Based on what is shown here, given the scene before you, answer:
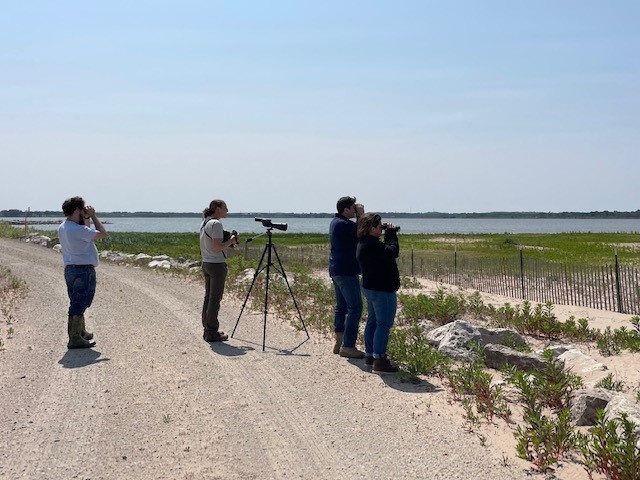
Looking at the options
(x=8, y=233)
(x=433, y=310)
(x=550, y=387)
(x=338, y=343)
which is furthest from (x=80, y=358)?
(x=8, y=233)

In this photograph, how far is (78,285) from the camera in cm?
755

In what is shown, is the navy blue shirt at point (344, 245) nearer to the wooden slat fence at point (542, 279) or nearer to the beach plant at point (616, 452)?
the beach plant at point (616, 452)

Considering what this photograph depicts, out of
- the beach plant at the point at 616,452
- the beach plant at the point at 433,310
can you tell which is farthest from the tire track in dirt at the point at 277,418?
the beach plant at the point at 433,310

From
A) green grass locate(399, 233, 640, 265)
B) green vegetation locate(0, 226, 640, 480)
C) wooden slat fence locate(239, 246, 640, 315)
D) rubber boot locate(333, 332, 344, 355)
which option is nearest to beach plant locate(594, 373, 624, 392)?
green vegetation locate(0, 226, 640, 480)

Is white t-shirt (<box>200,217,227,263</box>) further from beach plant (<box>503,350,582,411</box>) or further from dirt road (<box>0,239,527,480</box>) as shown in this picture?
beach plant (<box>503,350,582,411</box>)

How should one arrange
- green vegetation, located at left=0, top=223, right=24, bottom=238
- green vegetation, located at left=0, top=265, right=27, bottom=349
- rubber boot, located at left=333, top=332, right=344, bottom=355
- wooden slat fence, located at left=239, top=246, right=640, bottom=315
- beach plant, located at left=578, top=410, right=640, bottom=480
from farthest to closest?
green vegetation, located at left=0, top=223, right=24, bottom=238, wooden slat fence, located at left=239, top=246, right=640, bottom=315, green vegetation, located at left=0, top=265, right=27, bottom=349, rubber boot, located at left=333, top=332, right=344, bottom=355, beach plant, located at left=578, top=410, right=640, bottom=480

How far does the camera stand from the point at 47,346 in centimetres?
789

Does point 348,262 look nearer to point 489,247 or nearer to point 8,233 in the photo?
point 8,233

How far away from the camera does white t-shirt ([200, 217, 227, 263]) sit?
7.83 metres

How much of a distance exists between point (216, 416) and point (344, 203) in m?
3.07

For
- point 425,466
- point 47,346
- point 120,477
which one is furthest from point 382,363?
point 47,346

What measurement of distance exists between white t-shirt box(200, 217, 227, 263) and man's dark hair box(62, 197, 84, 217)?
1.58 meters

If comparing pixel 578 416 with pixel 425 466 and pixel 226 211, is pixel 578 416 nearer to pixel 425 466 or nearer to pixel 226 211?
pixel 425 466

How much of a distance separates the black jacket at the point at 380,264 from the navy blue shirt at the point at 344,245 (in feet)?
2.25
